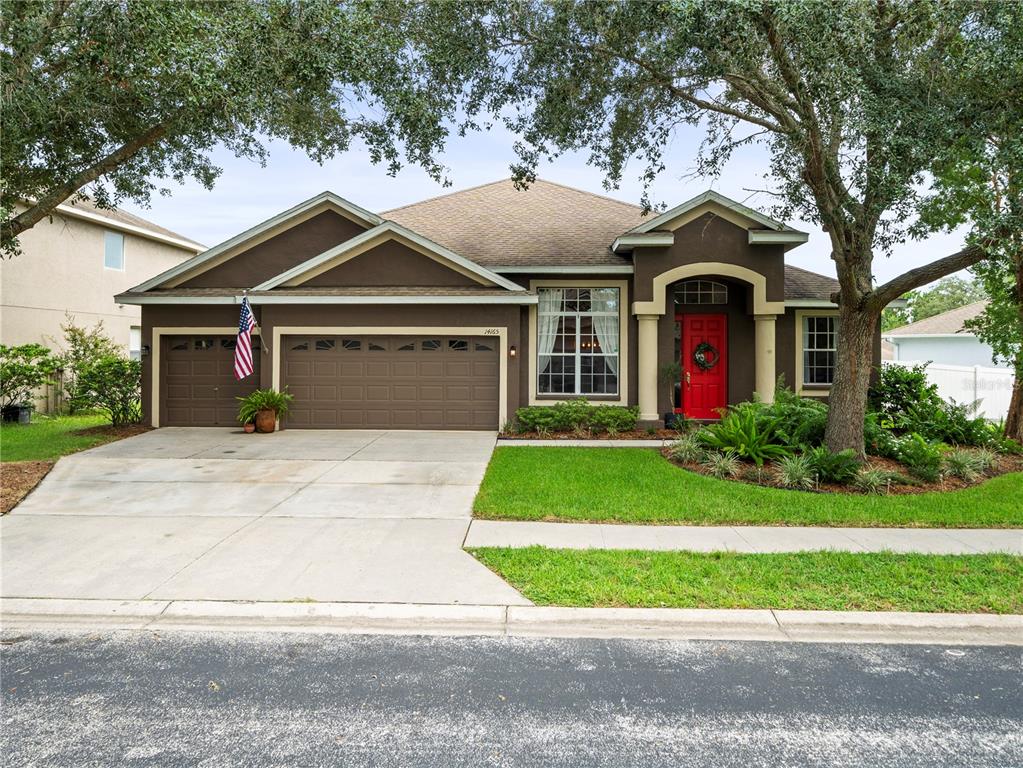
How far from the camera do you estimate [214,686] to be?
12.7ft

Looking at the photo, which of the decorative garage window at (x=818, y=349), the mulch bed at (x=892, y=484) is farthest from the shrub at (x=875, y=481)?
the decorative garage window at (x=818, y=349)

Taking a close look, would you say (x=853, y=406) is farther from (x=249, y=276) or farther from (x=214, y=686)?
(x=249, y=276)

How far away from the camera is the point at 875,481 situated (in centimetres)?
884

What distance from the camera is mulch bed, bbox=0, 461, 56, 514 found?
8.31 metres

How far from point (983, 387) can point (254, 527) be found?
20.3 m

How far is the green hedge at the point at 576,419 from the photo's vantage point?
14320mm

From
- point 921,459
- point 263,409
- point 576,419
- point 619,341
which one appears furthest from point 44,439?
point 921,459

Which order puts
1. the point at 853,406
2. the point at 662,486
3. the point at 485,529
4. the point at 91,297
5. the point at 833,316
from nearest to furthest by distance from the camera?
the point at 485,529 < the point at 662,486 < the point at 853,406 < the point at 833,316 < the point at 91,297

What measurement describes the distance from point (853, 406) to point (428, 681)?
8.71m

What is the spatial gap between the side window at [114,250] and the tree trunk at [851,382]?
2270 centimetres

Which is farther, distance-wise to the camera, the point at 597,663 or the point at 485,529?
the point at 485,529

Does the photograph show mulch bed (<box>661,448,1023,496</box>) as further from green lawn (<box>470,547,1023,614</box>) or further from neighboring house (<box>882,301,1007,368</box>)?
Answer: neighboring house (<box>882,301,1007,368</box>)

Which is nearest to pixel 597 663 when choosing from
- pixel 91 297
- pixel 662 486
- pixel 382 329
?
pixel 662 486

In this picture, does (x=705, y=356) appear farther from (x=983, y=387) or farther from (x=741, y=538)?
(x=741, y=538)
